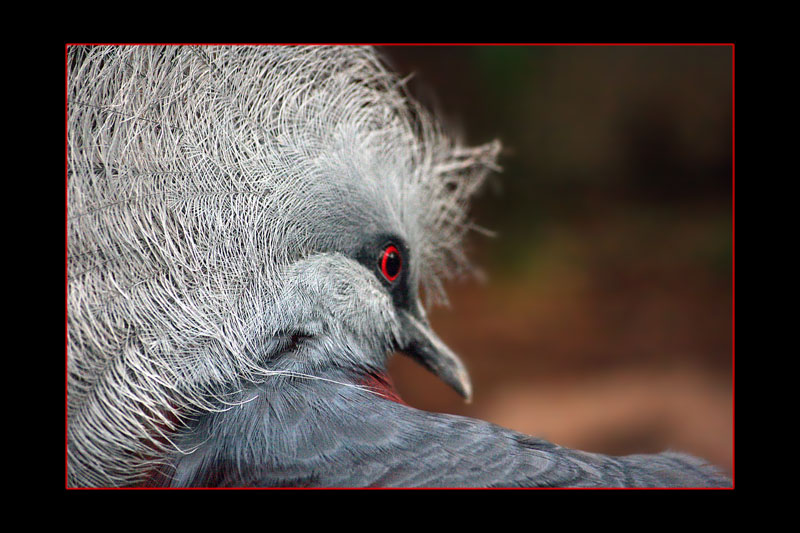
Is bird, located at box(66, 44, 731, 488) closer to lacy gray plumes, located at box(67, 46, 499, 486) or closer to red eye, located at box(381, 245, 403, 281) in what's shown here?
lacy gray plumes, located at box(67, 46, 499, 486)

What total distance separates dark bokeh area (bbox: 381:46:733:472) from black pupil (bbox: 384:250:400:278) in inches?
36.1

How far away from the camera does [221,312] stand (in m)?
0.82

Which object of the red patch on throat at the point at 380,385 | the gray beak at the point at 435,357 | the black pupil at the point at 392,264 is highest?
the black pupil at the point at 392,264

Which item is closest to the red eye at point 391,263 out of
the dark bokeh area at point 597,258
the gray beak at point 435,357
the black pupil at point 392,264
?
the black pupil at point 392,264

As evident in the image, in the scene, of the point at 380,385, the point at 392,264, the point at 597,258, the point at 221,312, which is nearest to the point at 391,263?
the point at 392,264

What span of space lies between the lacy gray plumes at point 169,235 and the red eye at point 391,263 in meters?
0.16

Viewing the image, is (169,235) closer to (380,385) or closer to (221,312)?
(221,312)

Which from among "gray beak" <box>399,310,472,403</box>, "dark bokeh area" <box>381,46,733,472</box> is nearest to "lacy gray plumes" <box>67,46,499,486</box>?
"gray beak" <box>399,310,472,403</box>

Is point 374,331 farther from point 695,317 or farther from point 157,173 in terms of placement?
point 695,317

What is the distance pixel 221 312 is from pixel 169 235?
133 mm

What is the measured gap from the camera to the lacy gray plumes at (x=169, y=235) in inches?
31.3

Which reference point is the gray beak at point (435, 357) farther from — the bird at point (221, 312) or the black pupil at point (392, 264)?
the bird at point (221, 312)

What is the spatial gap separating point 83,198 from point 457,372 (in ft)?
2.51

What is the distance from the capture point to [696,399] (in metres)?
2.43
